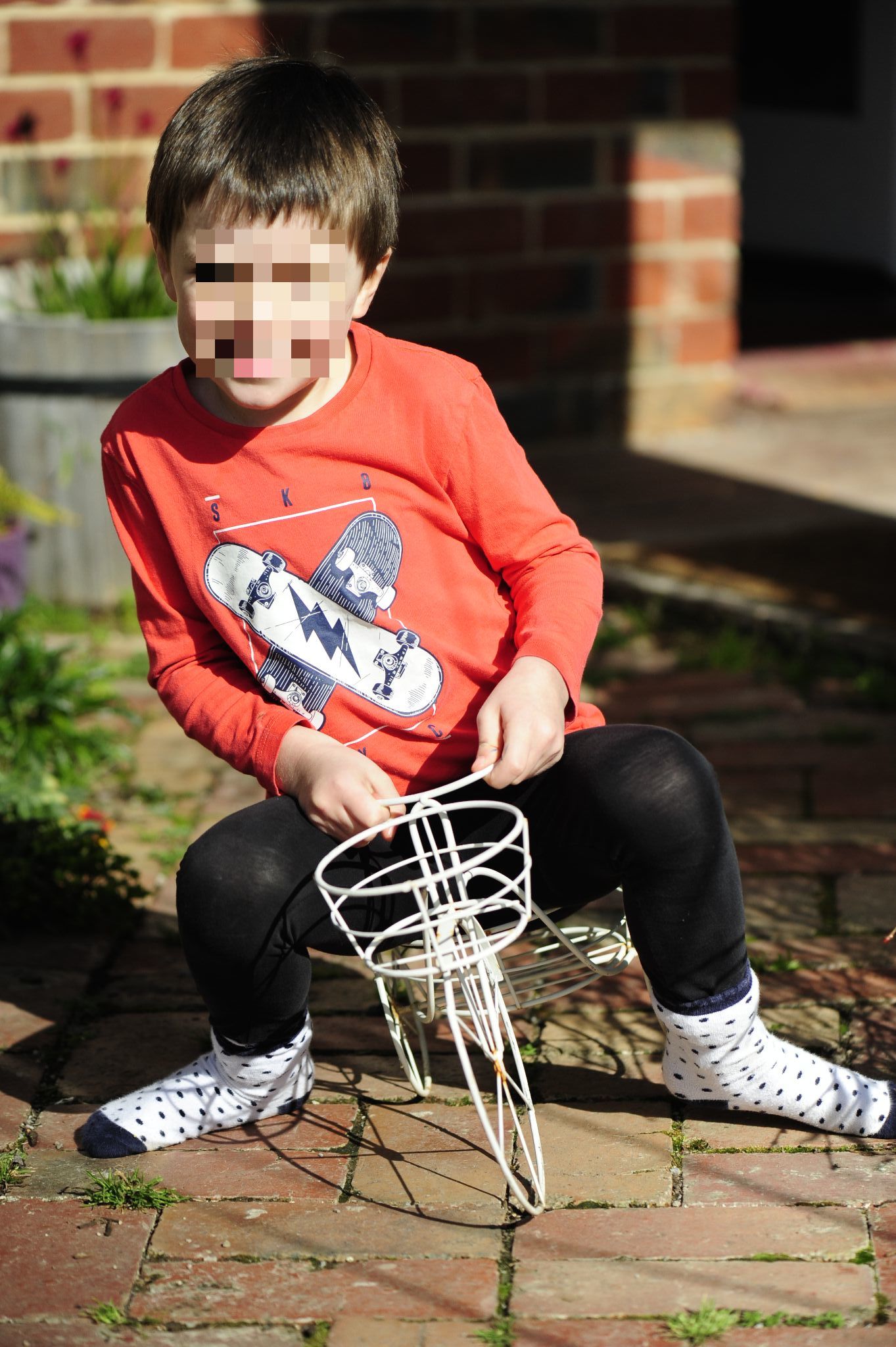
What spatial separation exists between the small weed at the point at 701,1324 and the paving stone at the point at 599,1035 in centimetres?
54

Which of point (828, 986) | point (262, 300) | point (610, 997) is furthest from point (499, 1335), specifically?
point (262, 300)

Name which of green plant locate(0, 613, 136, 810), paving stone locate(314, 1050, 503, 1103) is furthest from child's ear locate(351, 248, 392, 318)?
green plant locate(0, 613, 136, 810)

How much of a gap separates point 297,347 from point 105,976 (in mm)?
1116

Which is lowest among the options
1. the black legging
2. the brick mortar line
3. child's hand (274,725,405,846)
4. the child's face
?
the brick mortar line

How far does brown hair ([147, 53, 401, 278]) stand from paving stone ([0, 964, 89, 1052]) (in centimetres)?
111

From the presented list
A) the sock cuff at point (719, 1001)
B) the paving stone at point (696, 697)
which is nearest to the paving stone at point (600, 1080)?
the sock cuff at point (719, 1001)

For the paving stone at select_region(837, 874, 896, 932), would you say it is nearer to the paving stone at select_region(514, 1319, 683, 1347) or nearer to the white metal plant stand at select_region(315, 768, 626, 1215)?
the white metal plant stand at select_region(315, 768, 626, 1215)

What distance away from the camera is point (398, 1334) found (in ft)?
5.32

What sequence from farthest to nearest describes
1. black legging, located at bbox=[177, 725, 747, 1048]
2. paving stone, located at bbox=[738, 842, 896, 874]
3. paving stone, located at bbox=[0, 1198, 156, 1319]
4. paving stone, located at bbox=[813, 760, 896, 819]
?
paving stone, located at bbox=[813, 760, 896, 819], paving stone, located at bbox=[738, 842, 896, 874], black legging, located at bbox=[177, 725, 747, 1048], paving stone, located at bbox=[0, 1198, 156, 1319]

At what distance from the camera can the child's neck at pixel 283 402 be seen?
1909 mm

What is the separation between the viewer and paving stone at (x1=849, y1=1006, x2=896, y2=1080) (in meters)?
2.08

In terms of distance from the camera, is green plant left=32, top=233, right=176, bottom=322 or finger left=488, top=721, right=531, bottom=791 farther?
green plant left=32, top=233, right=176, bottom=322

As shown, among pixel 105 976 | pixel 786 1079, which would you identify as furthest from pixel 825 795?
pixel 105 976

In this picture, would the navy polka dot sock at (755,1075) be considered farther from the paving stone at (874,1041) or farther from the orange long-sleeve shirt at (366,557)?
the orange long-sleeve shirt at (366,557)
